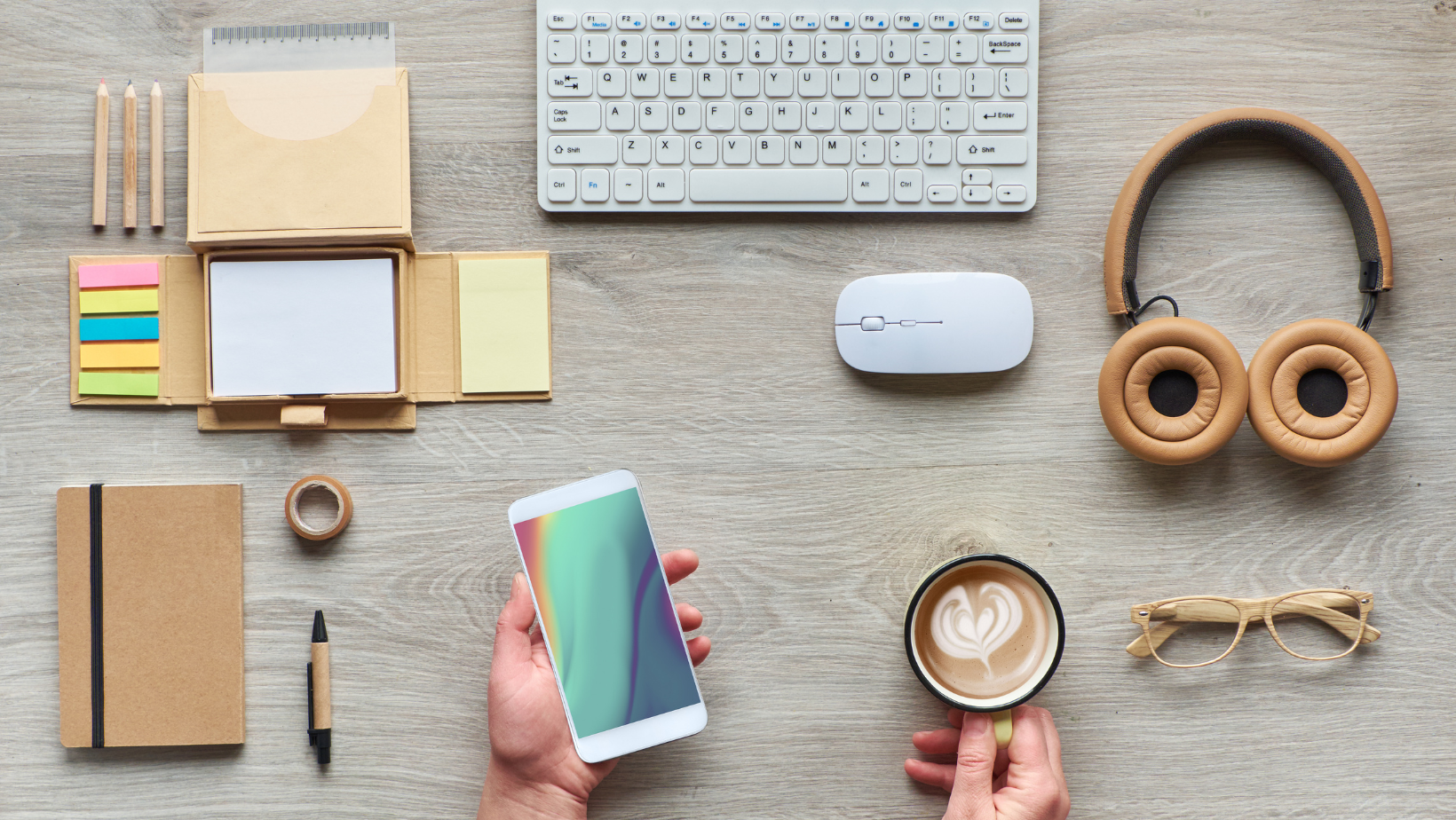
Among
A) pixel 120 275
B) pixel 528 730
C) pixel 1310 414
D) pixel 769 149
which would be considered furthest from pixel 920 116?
pixel 120 275

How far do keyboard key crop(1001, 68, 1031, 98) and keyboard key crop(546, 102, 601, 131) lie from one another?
404 millimetres

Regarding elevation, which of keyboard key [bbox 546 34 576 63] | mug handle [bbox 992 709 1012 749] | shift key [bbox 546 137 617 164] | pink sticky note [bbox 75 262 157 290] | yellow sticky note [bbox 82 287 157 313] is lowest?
mug handle [bbox 992 709 1012 749]

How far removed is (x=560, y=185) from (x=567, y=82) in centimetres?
10

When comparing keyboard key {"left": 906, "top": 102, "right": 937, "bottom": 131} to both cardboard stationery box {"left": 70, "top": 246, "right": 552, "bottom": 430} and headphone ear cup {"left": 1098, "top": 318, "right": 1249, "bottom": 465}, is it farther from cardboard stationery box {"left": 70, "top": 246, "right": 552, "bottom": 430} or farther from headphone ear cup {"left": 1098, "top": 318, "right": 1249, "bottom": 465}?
cardboard stationery box {"left": 70, "top": 246, "right": 552, "bottom": 430}

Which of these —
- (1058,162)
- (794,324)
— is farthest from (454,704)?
(1058,162)

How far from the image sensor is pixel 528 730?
0.71m

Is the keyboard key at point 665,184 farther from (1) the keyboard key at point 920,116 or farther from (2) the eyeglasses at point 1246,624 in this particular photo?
(2) the eyeglasses at point 1246,624

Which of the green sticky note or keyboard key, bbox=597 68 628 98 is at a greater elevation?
keyboard key, bbox=597 68 628 98

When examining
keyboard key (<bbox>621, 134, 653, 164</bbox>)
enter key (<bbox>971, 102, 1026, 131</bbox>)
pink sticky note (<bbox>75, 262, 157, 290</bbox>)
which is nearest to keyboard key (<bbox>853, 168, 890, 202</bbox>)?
enter key (<bbox>971, 102, 1026, 131</bbox>)

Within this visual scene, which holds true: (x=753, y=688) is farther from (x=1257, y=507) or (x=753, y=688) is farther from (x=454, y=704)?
(x=1257, y=507)

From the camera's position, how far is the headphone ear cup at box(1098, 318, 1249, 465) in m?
0.72

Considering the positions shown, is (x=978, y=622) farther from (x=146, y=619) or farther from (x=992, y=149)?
(x=146, y=619)

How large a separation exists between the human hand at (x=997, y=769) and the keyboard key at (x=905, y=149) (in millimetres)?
545

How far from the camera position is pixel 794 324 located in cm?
78
